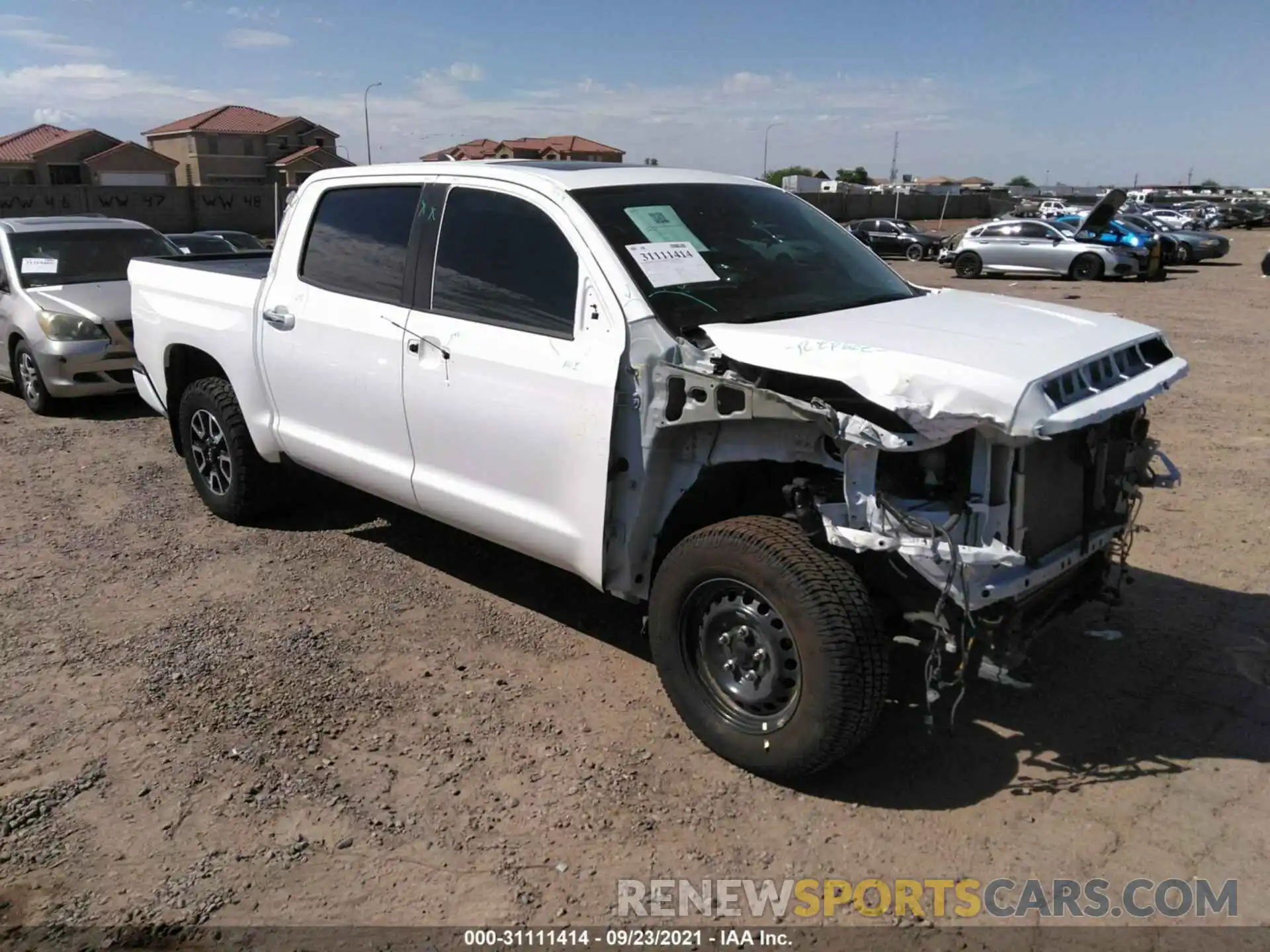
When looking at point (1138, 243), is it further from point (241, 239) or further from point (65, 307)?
point (65, 307)

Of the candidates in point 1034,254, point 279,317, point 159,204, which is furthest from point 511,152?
point 159,204

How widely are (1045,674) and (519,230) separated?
2.85 meters

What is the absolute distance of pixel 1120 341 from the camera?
3.42 metres

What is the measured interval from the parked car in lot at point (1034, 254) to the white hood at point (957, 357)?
22284 mm

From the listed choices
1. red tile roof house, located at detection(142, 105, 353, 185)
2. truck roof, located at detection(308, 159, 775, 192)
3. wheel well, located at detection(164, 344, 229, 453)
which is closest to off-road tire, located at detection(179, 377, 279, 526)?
wheel well, located at detection(164, 344, 229, 453)

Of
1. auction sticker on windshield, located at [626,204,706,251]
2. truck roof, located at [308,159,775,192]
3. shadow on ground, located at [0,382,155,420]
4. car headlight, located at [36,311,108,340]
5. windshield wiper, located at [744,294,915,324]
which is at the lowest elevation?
shadow on ground, located at [0,382,155,420]

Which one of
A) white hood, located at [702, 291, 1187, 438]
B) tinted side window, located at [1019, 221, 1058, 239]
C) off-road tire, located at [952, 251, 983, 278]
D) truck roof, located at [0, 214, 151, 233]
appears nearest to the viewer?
white hood, located at [702, 291, 1187, 438]

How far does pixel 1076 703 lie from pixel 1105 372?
143 centimetres

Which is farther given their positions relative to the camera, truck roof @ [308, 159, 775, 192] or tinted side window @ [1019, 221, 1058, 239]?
tinted side window @ [1019, 221, 1058, 239]

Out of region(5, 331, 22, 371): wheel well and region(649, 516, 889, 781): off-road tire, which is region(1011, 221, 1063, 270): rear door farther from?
region(649, 516, 889, 781): off-road tire

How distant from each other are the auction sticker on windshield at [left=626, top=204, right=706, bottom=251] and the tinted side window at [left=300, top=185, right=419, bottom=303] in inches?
44.4

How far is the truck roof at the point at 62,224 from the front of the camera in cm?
966

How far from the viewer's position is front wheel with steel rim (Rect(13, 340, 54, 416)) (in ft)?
29.2

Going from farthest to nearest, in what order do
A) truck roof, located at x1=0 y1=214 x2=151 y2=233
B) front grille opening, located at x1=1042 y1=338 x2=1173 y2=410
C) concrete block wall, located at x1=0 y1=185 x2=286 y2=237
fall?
concrete block wall, located at x1=0 y1=185 x2=286 y2=237 → truck roof, located at x1=0 y1=214 x2=151 y2=233 → front grille opening, located at x1=1042 y1=338 x2=1173 y2=410
